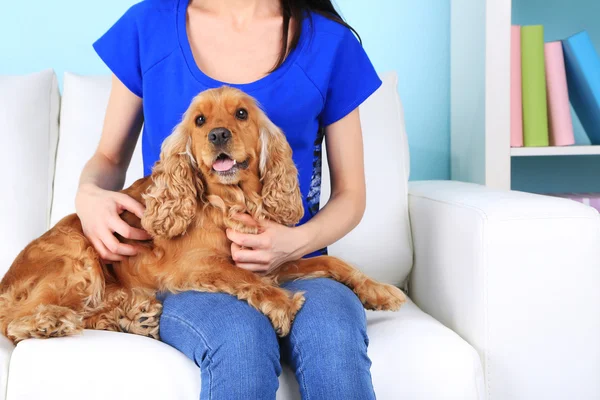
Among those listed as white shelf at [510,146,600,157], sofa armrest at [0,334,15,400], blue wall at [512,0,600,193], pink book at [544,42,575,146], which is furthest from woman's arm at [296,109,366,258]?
blue wall at [512,0,600,193]

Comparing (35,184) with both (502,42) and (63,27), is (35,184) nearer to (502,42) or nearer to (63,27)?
(63,27)

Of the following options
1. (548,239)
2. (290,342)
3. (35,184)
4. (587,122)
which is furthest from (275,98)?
(587,122)

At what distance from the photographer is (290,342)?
120cm

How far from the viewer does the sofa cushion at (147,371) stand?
46.0 inches

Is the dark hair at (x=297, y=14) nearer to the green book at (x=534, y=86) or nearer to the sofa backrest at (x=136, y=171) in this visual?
the sofa backrest at (x=136, y=171)

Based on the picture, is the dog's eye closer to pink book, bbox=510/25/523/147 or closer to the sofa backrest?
the sofa backrest

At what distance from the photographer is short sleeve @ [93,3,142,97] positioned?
59.9 inches

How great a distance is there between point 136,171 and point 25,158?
13.0 inches

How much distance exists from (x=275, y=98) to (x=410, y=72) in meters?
1.12

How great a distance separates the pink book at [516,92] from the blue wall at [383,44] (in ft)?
1.11

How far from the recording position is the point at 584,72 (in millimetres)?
2121

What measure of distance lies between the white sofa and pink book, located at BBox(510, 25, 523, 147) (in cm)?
37

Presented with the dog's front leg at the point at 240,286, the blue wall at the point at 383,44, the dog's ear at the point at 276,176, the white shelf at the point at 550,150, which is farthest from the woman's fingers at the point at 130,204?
the white shelf at the point at 550,150

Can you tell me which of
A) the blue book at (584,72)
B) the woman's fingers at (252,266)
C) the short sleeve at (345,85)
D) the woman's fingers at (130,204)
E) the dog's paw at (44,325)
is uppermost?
the blue book at (584,72)
